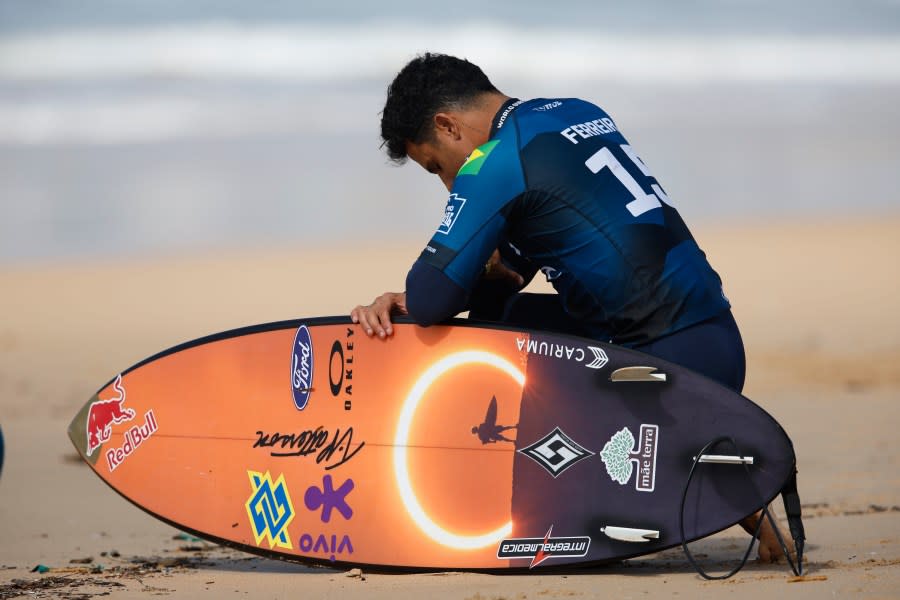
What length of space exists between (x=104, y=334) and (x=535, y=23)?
1559cm

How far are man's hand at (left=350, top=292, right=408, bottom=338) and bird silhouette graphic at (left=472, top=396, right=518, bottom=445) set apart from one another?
0.36m

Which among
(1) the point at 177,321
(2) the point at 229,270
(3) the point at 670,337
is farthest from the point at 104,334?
(3) the point at 670,337

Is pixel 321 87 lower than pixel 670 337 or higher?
higher

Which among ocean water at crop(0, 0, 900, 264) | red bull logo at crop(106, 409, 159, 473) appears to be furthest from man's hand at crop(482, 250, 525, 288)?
ocean water at crop(0, 0, 900, 264)

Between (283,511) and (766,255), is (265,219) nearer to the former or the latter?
(766,255)

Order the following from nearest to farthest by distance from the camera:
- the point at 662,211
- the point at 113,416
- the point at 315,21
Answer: the point at 662,211, the point at 113,416, the point at 315,21

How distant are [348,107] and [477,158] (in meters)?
19.3

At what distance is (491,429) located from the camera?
3145 mm

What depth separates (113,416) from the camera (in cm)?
356

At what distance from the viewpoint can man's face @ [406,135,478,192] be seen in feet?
10.5

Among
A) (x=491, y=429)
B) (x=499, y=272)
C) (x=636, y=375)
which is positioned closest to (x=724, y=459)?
(x=636, y=375)
